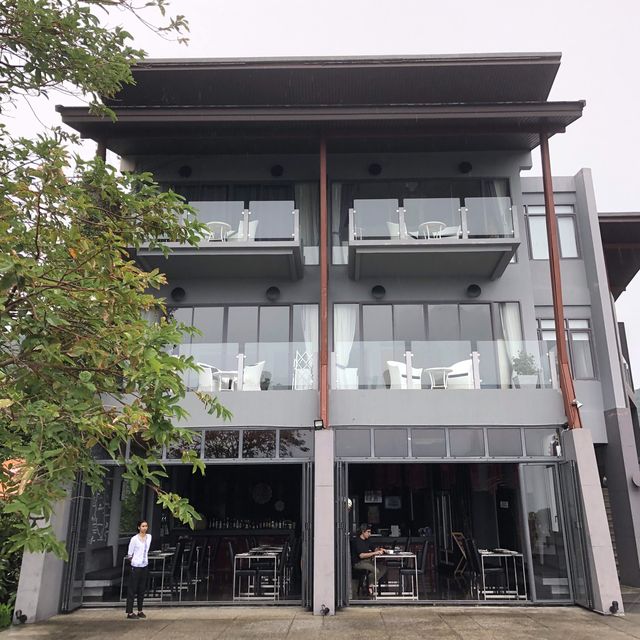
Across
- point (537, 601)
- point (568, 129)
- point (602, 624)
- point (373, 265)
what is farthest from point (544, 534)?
point (568, 129)

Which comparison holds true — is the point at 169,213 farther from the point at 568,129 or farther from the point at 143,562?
the point at 568,129

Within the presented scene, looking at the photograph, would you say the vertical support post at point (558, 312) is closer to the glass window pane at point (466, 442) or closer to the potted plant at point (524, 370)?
the potted plant at point (524, 370)

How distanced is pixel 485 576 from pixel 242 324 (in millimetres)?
7431

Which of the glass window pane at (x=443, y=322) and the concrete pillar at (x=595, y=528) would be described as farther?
the glass window pane at (x=443, y=322)

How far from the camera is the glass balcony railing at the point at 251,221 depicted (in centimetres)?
1366

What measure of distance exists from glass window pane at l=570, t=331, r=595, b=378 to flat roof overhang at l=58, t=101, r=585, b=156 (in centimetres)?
482

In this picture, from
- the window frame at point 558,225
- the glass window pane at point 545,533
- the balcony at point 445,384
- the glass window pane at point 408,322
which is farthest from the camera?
the window frame at point 558,225

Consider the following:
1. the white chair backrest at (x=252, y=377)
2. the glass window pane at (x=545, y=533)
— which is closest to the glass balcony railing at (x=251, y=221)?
the white chair backrest at (x=252, y=377)

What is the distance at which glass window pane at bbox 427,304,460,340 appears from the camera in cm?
1418

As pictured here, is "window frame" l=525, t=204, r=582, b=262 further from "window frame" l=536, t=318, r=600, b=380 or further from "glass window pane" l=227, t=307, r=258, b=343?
"glass window pane" l=227, t=307, r=258, b=343

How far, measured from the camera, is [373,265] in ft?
46.1

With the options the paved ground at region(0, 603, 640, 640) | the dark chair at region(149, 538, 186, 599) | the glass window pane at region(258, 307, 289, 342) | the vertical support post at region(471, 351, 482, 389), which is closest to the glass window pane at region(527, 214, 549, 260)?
the vertical support post at region(471, 351, 482, 389)

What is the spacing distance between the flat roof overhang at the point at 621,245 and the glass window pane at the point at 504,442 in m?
7.35

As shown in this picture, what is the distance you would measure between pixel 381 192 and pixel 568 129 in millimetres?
4482
